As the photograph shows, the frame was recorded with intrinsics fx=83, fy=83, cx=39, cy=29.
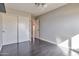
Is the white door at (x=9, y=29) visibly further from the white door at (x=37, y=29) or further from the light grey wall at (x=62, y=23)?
the white door at (x=37, y=29)

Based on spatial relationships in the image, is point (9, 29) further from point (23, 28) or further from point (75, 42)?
point (75, 42)

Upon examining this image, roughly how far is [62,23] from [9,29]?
3.06 m

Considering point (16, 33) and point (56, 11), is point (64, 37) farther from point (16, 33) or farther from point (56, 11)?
point (16, 33)

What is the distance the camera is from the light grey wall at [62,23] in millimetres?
3959

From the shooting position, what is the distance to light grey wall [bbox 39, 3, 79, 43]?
Result: 3.96 meters

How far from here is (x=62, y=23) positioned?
469 cm

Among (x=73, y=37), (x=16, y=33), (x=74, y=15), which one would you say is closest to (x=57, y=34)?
(x=73, y=37)

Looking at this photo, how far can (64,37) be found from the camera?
4512 millimetres

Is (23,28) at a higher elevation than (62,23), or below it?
below

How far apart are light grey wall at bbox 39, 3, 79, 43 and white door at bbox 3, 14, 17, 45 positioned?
91.3 inches

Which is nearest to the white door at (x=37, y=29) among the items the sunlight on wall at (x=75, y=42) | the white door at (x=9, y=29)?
the white door at (x=9, y=29)

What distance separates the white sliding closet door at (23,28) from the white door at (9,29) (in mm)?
318

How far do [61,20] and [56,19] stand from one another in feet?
1.47

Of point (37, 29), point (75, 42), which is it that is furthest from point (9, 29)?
point (75, 42)
